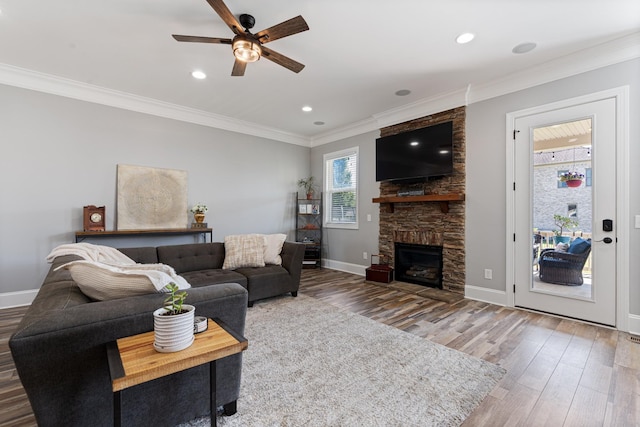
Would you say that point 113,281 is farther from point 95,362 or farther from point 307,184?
point 307,184

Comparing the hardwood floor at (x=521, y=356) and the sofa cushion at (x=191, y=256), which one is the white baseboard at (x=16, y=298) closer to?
the hardwood floor at (x=521, y=356)

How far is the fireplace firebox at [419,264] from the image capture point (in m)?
4.30

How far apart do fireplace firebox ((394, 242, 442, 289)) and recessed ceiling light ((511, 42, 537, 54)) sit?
2563 mm

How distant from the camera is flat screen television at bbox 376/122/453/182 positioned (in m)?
3.99

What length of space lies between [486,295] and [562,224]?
122 cm

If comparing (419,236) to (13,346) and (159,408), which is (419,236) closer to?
(159,408)

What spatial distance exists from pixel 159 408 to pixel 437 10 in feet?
10.9

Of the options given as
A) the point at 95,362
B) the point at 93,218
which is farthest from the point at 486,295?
the point at 93,218

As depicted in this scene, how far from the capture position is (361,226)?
5.38m

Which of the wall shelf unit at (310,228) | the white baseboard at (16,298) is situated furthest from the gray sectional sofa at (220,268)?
the wall shelf unit at (310,228)

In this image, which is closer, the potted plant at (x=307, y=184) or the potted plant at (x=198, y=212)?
the potted plant at (x=198, y=212)

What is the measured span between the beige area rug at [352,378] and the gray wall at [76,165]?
283 centimetres

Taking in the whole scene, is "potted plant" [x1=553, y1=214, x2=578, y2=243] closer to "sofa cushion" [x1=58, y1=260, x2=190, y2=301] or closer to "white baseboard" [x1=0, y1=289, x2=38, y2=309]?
"sofa cushion" [x1=58, y1=260, x2=190, y2=301]

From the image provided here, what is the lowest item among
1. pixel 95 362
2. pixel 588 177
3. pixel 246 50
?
pixel 95 362
